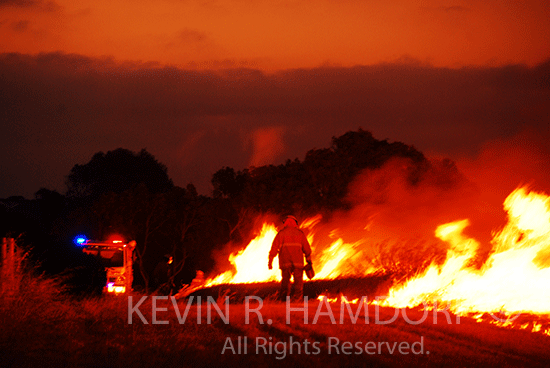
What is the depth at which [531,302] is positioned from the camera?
12.3 meters

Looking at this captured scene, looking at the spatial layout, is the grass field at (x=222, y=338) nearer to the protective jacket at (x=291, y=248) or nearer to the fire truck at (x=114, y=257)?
the protective jacket at (x=291, y=248)

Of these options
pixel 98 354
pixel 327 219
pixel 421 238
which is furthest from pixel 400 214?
pixel 98 354

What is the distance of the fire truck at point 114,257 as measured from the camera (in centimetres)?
1638

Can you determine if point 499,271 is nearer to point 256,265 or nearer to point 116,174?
point 256,265

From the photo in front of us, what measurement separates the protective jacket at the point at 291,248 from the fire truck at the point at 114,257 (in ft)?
14.3

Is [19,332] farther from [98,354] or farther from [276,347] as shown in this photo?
[276,347]

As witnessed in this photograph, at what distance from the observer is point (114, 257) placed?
1828 cm

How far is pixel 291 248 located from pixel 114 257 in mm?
6962

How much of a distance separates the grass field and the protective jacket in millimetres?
2130

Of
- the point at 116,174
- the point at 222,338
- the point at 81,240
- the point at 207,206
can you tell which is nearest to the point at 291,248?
the point at 222,338

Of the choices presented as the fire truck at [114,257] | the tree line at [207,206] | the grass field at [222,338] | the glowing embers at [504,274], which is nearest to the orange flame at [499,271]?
the glowing embers at [504,274]

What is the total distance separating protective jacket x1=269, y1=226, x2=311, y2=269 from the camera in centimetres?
1291

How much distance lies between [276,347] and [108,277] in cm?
935

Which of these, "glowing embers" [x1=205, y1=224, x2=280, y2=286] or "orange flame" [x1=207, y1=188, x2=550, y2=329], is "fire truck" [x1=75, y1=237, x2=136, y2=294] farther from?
"orange flame" [x1=207, y1=188, x2=550, y2=329]
